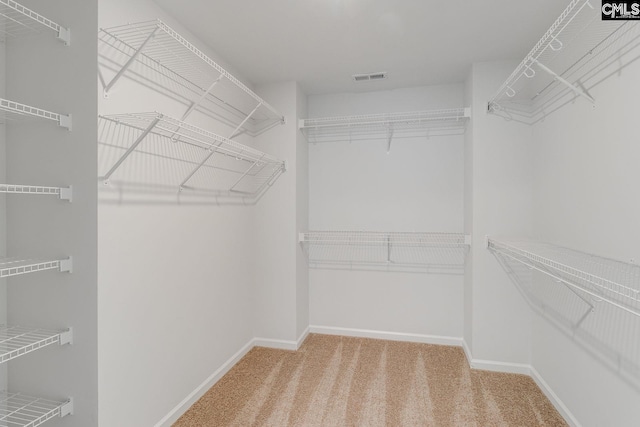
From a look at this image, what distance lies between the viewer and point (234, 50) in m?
2.49

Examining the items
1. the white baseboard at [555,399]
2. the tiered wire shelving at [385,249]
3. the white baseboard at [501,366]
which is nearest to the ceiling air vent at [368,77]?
the tiered wire shelving at [385,249]

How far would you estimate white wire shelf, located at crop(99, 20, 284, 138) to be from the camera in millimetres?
1629

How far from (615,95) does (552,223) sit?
0.91m

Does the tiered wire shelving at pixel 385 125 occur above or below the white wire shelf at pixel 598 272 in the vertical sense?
Result: above

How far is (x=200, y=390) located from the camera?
2.33 metres

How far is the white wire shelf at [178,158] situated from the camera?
165 centimetres

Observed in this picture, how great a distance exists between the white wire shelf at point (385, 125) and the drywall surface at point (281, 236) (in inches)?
9.3
